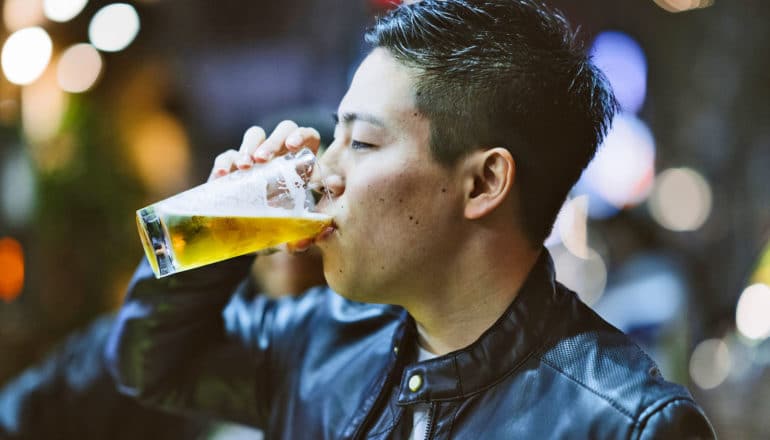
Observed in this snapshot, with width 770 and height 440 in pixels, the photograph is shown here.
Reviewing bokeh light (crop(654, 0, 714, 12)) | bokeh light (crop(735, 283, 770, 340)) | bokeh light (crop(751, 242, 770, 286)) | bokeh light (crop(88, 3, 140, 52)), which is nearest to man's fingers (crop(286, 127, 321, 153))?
bokeh light (crop(88, 3, 140, 52))

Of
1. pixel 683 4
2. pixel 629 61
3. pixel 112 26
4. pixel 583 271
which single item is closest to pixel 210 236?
pixel 112 26

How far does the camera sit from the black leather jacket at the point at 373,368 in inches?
62.8

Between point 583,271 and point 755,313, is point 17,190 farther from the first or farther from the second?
point 583,271

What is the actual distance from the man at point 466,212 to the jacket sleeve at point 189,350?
424mm

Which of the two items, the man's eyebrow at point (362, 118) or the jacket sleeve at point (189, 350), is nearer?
the man's eyebrow at point (362, 118)

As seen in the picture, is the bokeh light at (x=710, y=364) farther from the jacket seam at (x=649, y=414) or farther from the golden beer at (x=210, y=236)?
the golden beer at (x=210, y=236)

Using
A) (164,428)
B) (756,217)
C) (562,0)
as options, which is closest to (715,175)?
(756,217)

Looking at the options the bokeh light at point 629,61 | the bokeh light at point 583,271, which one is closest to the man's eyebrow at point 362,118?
the bokeh light at point 583,271

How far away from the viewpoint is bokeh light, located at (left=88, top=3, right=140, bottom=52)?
6.20 metres

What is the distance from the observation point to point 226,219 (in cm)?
163

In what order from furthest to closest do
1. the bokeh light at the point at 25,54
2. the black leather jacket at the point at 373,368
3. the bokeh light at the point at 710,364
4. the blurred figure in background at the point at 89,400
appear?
the bokeh light at the point at 710,364 < the bokeh light at the point at 25,54 < the blurred figure in background at the point at 89,400 < the black leather jacket at the point at 373,368

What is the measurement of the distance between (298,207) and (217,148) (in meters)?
7.15

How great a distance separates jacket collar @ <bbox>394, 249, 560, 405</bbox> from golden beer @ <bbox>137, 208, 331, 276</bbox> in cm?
46

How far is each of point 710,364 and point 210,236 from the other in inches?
242
